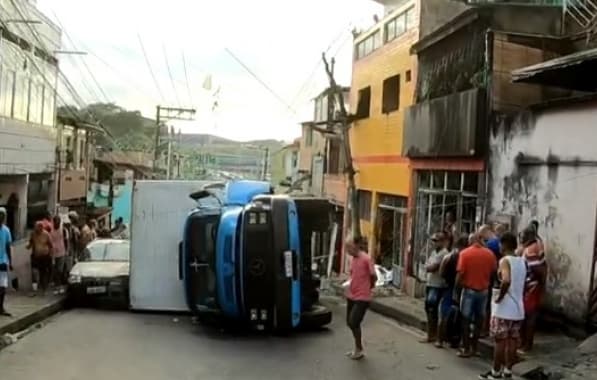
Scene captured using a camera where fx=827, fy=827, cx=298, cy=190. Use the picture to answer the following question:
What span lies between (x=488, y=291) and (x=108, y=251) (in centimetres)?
998

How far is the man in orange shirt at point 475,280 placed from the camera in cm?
1084

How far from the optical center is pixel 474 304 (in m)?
11.0

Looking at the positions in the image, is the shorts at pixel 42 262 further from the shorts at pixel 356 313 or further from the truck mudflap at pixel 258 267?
the shorts at pixel 356 313

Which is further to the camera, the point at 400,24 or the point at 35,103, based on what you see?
the point at 35,103

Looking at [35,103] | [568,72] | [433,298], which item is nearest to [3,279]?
[433,298]

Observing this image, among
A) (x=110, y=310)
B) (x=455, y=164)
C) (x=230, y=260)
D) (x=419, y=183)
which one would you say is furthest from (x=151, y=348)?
(x=419, y=183)

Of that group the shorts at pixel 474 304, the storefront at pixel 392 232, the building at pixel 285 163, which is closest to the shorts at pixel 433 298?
the shorts at pixel 474 304

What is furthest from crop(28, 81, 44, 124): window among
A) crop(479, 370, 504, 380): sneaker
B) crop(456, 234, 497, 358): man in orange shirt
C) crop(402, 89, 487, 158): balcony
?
crop(479, 370, 504, 380): sneaker

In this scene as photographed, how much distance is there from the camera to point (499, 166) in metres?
16.3

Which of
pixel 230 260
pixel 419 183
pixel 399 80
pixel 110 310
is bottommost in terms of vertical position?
pixel 110 310

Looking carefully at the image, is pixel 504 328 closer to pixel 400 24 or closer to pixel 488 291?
pixel 488 291

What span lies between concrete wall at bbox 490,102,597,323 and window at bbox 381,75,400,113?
437 inches

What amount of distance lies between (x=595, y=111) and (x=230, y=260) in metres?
6.11

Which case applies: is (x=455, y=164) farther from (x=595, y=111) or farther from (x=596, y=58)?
(x=596, y=58)
